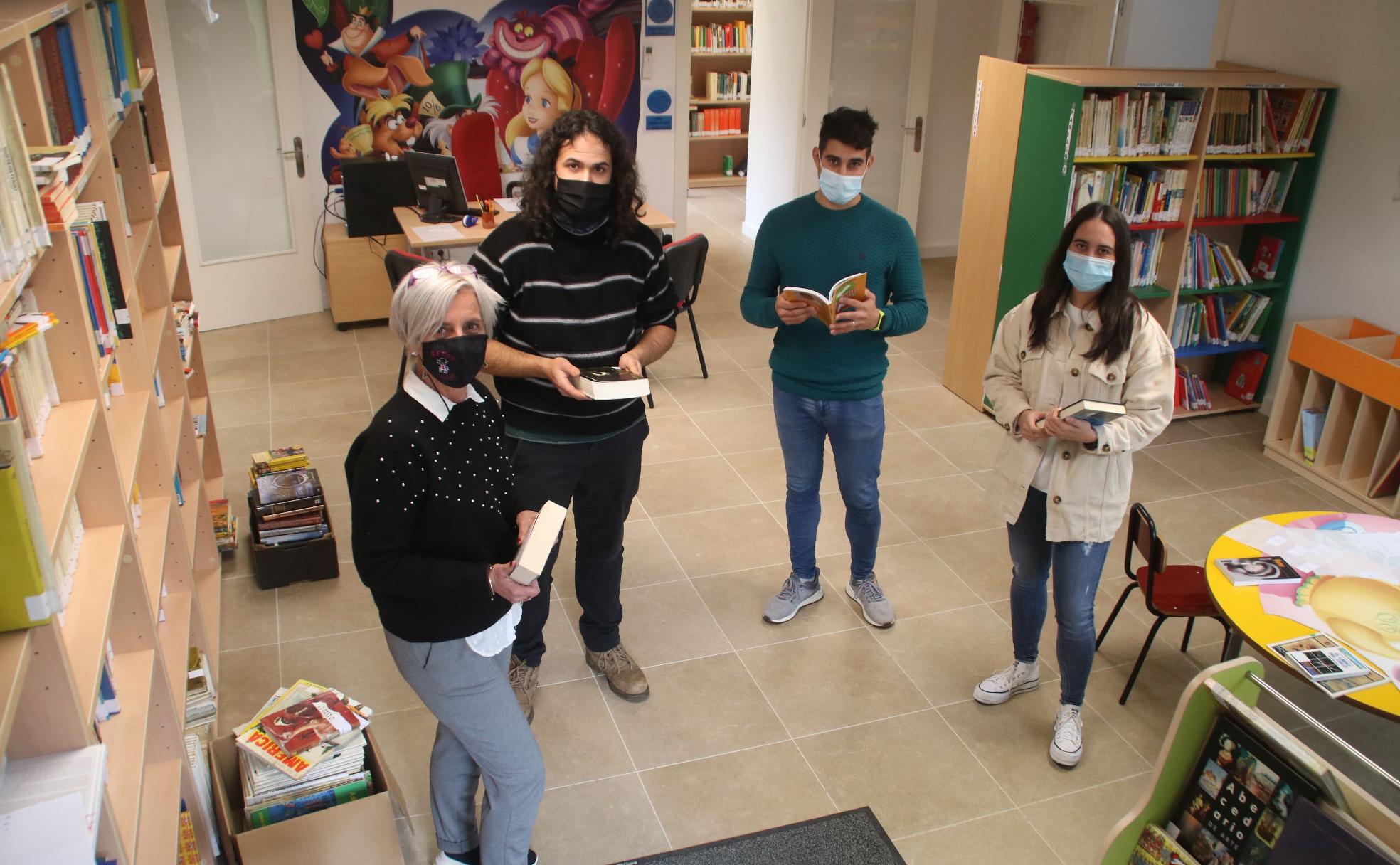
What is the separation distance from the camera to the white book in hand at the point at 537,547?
6.82ft

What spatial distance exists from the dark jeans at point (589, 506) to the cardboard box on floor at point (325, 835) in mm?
649

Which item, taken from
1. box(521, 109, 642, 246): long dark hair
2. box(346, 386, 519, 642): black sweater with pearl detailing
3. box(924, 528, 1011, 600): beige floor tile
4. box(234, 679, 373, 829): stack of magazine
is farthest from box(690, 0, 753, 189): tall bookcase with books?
box(346, 386, 519, 642): black sweater with pearl detailing

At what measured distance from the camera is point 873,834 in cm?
299

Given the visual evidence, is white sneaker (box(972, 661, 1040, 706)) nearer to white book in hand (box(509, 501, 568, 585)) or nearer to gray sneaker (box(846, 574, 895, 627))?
gray sneaker (box(846, 574, 895, 627))

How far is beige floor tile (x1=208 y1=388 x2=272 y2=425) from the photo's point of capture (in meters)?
5.44

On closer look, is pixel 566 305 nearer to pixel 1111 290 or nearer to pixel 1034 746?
pixel 1111 290

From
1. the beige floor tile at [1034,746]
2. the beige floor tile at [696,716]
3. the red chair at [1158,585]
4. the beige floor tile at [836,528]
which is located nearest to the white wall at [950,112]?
the beige floor tile at [836,528]

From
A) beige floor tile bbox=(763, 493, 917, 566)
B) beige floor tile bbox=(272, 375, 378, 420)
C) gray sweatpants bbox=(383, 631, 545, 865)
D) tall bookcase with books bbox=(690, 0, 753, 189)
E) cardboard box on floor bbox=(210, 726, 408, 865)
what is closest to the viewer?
gray sweatpants bbox=(383, 631, 545, 865)

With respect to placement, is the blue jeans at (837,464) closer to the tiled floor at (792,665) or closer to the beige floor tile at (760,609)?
the beige floor tile at (760,609)

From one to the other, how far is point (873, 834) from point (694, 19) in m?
8.68

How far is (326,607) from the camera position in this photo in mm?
3951

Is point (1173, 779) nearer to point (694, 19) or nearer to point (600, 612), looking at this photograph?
point (600, 612)

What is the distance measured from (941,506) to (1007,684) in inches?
54.1

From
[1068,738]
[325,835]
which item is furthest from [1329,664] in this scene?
[325,835]
